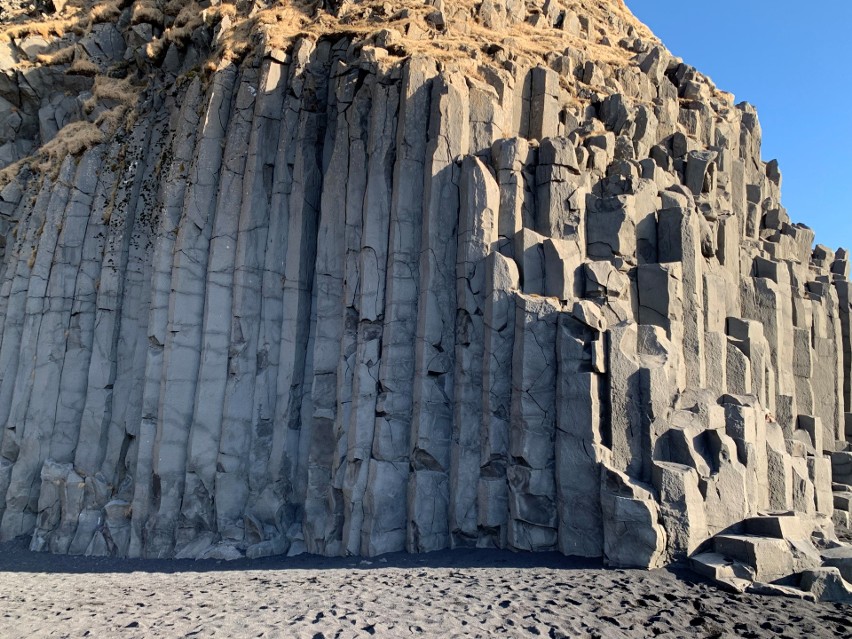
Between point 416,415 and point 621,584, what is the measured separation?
15.9 ft

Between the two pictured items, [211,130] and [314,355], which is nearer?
[314,355]

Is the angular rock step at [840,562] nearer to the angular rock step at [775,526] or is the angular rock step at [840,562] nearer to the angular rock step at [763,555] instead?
the angular rock step at [775,526]

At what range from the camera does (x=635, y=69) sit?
19953mm

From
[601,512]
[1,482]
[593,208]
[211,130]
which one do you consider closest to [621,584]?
[601,512]

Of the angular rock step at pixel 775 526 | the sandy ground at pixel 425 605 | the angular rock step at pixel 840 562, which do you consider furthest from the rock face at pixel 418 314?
the angular rock step at pixel 840 562

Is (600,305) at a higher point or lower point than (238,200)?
lower

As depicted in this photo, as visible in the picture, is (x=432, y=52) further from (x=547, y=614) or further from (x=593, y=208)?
(x=547, y=614)

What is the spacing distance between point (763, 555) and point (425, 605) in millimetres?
5165

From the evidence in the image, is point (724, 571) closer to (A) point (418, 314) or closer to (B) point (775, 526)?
(B) point (775, 526)

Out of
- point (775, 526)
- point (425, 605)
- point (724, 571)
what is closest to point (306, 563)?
point (425, 605)

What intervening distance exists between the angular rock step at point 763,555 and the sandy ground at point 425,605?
725 millimetres

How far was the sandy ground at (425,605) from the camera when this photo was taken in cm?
920

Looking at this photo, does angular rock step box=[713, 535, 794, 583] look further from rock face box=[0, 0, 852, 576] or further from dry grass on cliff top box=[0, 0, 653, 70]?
dry grass on cliff top box=[0, 0, 653, 70]

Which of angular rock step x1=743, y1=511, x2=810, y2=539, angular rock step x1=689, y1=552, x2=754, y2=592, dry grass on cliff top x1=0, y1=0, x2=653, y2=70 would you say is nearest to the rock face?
dry grass on cliff top x1=0, y1=0, x2=653, y2=70
